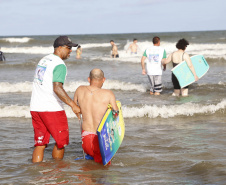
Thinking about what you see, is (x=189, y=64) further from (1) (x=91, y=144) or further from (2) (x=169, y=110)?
(1) (x=91, y=144)

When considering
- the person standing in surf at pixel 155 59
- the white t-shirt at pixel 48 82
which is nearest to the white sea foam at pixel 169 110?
the person standing in surf at pixel 155 59

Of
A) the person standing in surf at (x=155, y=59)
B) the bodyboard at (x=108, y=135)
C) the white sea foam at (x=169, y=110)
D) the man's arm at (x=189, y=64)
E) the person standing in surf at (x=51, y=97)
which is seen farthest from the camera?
the person standing in surf at (x=155, y=59)

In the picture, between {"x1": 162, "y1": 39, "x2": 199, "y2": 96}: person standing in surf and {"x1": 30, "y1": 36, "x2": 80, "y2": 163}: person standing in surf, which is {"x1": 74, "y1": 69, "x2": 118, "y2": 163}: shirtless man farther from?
{"x1": 162, "y1": 39, "x2": 199, "y2": 96}: person standing in surf

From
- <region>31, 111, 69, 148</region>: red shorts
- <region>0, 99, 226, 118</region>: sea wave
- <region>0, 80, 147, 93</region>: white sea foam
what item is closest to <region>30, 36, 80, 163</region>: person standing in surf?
<region>31, 111, 69, 148</region>: red shorts

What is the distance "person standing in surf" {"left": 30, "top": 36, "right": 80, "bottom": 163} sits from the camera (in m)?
4.21

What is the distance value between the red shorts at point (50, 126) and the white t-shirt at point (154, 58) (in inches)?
226

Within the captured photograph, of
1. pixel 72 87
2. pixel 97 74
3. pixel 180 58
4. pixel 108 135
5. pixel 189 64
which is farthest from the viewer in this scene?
pixel 72 87

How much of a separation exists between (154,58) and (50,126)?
590 cm

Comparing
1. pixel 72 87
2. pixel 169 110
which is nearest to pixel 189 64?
pixel 169 110

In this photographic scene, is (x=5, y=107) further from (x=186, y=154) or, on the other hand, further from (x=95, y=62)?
(x=95, y=62)

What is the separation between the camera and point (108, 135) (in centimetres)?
428

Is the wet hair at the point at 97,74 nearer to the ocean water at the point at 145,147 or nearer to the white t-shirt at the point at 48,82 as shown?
the white t-shirt at the point at 48,82

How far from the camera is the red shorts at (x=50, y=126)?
4359mm

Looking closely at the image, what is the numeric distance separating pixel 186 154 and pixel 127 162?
915mm
